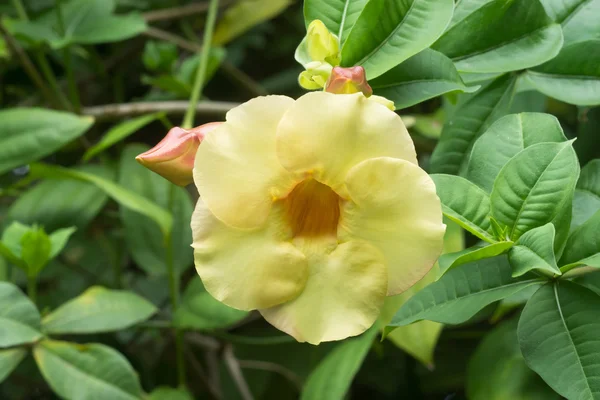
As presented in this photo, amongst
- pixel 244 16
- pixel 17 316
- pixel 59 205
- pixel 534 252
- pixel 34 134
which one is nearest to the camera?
pixel 534 252

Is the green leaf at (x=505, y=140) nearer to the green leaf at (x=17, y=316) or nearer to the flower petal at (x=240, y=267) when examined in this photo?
the flower petal at (x=240, y=267)

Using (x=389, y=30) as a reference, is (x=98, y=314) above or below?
below

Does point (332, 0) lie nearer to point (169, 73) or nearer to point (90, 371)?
point (90, 371)

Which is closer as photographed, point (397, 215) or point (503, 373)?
point (397, 215)

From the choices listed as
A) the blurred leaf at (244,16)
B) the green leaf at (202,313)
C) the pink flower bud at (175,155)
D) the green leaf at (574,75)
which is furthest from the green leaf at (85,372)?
the blurred leaf at (244,16)

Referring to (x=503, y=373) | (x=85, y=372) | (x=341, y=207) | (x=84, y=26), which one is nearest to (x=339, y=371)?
(x=503, y=373)

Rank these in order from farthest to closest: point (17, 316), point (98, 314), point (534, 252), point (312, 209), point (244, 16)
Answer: point (244, 16), point (98, 314), point (17, 316), point (312, 209), point (534, 252)

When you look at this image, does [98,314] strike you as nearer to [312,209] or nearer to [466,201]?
[312,209]
